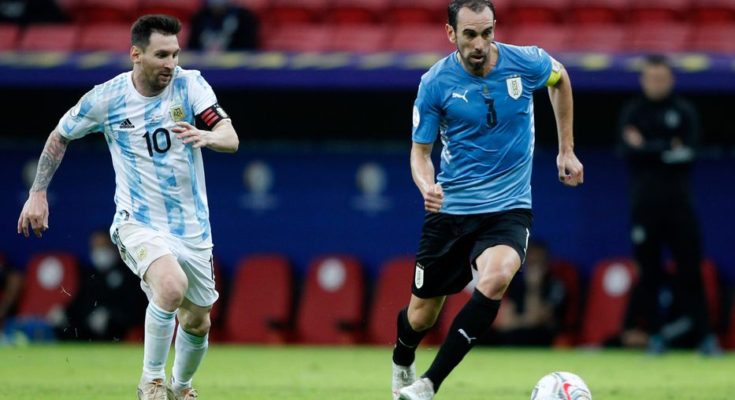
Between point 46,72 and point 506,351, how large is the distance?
210 inches

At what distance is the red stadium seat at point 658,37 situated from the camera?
15062 mm

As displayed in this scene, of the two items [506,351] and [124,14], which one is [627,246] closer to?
[506,351]

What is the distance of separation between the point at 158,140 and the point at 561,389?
255 cm

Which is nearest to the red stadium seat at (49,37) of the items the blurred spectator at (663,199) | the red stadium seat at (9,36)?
the red stadium seat at (9,36)

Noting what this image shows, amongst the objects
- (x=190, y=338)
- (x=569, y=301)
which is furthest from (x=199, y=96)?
A: (x=569, y=301)

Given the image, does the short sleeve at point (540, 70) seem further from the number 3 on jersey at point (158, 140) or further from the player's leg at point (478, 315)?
the number 3 on jersey at point (158, 140)

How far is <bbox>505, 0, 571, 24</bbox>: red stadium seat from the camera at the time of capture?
1582 cm

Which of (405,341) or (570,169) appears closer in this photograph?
(570,169)

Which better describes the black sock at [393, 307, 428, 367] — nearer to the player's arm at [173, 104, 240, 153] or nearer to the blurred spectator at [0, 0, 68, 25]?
the player's arm at [173, 104, 240, 153]

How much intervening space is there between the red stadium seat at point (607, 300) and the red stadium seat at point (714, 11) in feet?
9.57

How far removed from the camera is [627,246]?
15039 millimetres

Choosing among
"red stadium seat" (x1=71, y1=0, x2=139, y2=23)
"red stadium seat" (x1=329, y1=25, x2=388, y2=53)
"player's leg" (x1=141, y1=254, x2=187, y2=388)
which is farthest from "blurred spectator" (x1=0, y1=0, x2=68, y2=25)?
"player's leg" (x1=141, y1=254, x2=187, y2=388)

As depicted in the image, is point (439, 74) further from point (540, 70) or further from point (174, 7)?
point (174, 7)

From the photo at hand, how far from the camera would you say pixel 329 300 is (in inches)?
595
